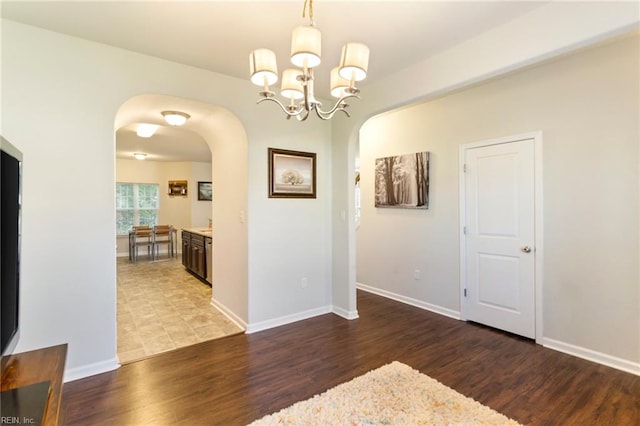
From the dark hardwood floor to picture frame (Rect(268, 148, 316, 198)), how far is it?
1493 mm

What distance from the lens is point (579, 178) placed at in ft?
8.88

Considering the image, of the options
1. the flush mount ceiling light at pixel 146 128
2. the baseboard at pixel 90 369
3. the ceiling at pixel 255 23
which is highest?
the ceiling at pixel 255 23

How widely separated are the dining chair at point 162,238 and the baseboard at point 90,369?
5.47m

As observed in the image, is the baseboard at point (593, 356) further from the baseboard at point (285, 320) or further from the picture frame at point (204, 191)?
the picture frame at point (204, 191)

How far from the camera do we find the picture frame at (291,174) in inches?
134

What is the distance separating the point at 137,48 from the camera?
8.32 ft

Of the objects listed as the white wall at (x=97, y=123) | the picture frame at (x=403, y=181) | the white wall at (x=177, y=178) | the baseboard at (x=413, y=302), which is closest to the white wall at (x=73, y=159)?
the white wall at (x=97, y=123)

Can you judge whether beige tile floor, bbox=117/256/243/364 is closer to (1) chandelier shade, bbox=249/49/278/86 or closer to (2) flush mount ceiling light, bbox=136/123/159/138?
(2) flush mount ceiling light, bbox=136/123/159/138

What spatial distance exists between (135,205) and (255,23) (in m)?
7.36

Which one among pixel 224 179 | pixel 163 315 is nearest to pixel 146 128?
pixel 224 179

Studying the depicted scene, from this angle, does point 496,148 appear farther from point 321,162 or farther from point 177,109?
point 177,109

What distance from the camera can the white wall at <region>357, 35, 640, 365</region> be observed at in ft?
8.11

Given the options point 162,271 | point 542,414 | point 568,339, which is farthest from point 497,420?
point 162,271

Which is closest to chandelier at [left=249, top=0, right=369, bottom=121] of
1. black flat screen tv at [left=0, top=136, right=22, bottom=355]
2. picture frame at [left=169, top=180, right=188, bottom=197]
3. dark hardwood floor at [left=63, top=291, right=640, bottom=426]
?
black flat screen tv at [left=0, top=136, right=22, bottom=355]
